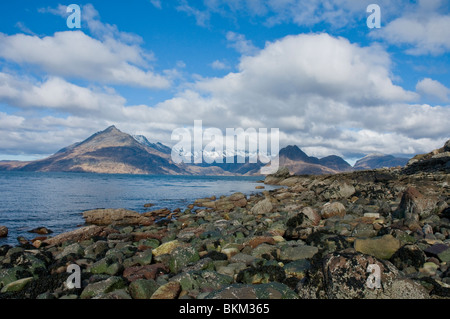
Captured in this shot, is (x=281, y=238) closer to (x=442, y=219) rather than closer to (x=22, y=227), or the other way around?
(x=442, y=219)

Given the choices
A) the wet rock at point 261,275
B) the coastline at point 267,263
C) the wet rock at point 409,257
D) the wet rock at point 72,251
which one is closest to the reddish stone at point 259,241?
the coastline at point 267,263

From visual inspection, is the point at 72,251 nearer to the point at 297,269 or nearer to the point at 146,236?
the point at 146,236

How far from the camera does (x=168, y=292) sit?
7098 mm

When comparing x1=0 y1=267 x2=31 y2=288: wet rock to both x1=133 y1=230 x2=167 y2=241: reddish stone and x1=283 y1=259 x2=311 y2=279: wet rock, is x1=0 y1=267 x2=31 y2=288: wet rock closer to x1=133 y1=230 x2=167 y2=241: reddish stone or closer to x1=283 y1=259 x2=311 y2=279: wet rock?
x1=133 y1=230 x2=167 y2=241: reddish stone

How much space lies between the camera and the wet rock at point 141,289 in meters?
7.22

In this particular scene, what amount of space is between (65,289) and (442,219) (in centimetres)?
1626

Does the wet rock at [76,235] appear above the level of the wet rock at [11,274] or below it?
below

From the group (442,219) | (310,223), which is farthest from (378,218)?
(310,223)

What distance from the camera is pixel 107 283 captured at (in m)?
7.75

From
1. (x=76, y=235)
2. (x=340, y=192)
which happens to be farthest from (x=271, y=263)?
(x=340, y=192)

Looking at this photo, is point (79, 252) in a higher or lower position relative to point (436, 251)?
lower

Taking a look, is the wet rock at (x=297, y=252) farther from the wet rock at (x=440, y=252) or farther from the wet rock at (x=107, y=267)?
the wet rock at (x=107, y=267)

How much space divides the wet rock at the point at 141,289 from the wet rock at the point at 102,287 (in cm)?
55
